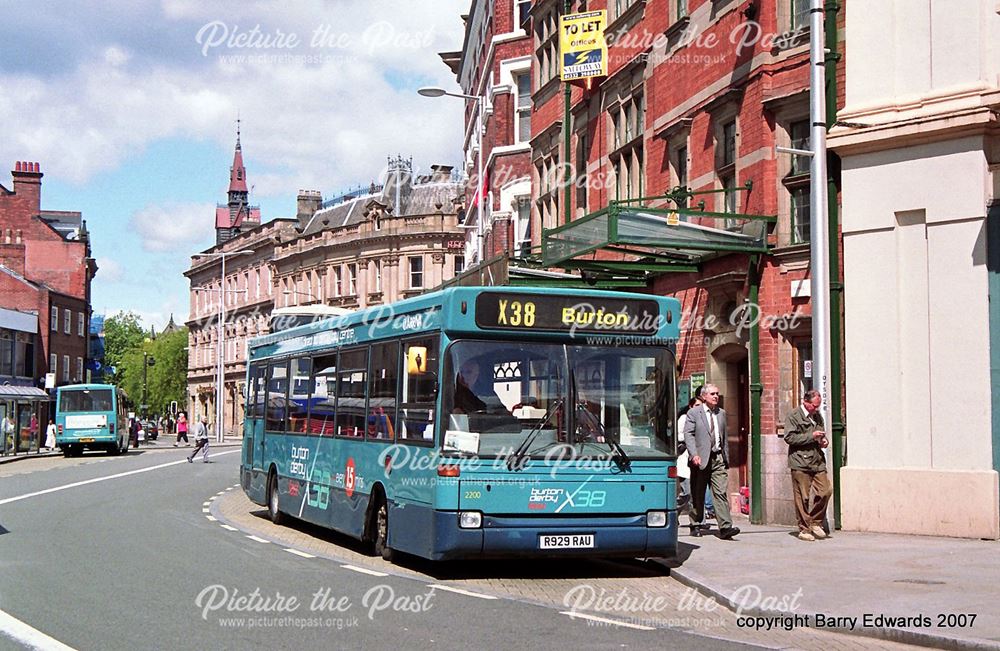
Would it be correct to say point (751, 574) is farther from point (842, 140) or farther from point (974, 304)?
point (842, 140)

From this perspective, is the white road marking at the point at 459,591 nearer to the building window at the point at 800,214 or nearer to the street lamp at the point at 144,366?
the building window at the point at 800,214

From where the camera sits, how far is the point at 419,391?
13102mm

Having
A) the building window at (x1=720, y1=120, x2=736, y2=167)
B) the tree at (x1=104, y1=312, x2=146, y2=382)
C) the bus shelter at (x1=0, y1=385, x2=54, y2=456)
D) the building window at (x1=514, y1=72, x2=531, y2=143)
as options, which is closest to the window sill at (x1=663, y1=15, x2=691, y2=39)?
the building window at (x1=720, y1=120, x2=736, y2=167)

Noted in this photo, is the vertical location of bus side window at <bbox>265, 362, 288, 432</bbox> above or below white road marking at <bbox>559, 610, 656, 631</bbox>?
above

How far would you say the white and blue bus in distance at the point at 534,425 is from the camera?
12.3m

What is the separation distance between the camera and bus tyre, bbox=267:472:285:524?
1967 cm

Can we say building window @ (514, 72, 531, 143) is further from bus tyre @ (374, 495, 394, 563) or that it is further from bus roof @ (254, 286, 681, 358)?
bus roof @ (254, 286, 681, 358)

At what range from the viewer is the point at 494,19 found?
4188 cm

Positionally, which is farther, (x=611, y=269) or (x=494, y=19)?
(x=494, y=19)

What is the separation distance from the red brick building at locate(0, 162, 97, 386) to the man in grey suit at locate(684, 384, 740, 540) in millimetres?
62202

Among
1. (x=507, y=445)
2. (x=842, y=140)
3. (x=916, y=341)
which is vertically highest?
(x=842, y=140)

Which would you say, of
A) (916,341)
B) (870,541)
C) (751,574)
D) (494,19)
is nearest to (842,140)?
(916,341)

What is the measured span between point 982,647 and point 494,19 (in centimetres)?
3587

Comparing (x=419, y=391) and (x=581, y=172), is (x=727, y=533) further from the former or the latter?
(x=581, y=172)
